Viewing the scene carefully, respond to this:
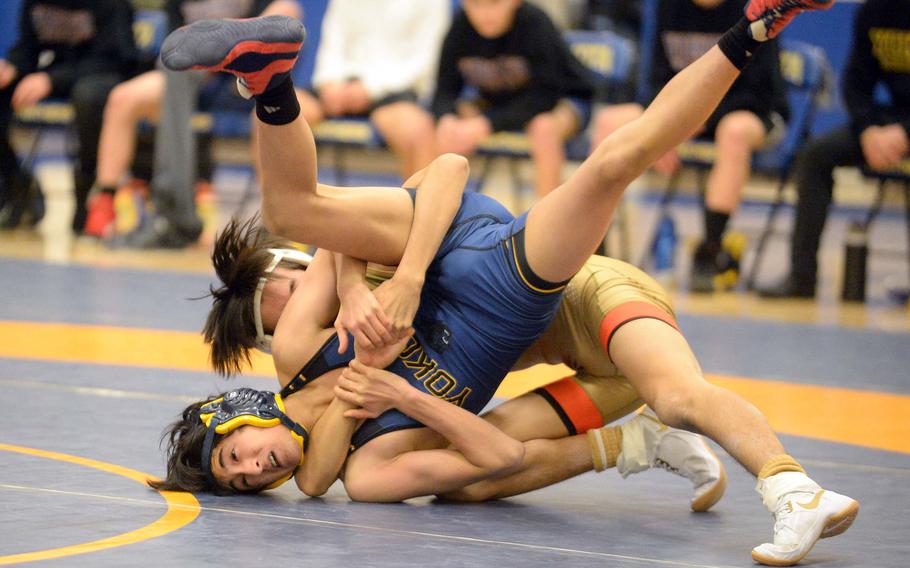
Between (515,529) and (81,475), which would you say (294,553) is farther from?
(81,475)

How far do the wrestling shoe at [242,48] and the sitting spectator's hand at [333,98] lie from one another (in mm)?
4689

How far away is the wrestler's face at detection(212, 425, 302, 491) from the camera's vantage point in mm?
3084

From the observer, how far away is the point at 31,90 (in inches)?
310

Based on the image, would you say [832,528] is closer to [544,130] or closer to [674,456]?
[674,456]

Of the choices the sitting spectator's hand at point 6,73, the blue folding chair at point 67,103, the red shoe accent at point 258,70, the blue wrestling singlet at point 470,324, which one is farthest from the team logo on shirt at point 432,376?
the sitting spectator's hand at point 6,73

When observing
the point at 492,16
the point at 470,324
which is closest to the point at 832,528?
the point at 470,324

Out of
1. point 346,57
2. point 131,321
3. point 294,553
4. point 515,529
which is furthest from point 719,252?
point 294,553

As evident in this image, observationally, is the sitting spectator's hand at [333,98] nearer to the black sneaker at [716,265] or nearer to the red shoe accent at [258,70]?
the black sneaker at [716,265]

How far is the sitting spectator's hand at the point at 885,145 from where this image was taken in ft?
21.6

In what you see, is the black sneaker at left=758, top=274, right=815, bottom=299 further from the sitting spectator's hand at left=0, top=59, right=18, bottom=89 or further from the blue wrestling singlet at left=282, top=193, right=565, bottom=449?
the sitting spectator's hand at left=0, top=59, right=18, bottom=89

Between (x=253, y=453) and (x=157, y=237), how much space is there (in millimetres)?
4924

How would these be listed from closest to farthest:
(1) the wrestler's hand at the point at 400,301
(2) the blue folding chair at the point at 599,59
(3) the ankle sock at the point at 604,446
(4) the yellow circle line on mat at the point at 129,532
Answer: (4) the yellow circle line on mat at the point at 129,532 → (1) the wrestler's hand at the point at 400,301 → (3) the ankle sock at the point at 604,446 → (2) the blue folding chair at the point at 599,59

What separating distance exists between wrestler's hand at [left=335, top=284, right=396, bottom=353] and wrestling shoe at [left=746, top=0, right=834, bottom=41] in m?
0.96

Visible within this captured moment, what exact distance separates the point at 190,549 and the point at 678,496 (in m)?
1.27
